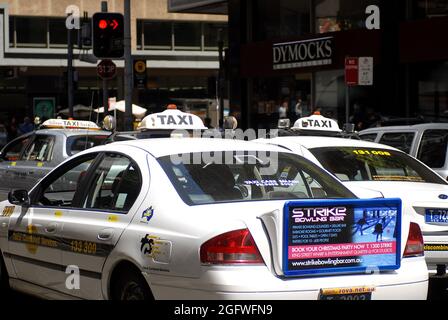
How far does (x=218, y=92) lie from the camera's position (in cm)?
2773

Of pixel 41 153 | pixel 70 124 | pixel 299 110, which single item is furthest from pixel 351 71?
pixel 299 110

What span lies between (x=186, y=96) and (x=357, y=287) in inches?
1802

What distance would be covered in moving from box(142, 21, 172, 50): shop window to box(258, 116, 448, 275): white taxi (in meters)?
39.3

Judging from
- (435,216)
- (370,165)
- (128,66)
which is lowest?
(435,216)

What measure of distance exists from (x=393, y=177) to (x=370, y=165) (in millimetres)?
287

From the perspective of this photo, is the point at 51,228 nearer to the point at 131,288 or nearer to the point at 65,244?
the point at 65,244

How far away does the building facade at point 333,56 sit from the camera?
21141 millimetres

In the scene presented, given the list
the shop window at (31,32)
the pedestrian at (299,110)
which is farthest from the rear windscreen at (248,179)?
the shop window at (31,32)

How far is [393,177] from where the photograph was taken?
881cm

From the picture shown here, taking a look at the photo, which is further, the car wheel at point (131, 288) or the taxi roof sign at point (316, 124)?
the taxi roof sign at point (316, 124)

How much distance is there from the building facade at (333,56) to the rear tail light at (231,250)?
615 inches

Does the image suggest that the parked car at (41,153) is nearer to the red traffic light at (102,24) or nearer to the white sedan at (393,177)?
the red traffic light at (102,24)
